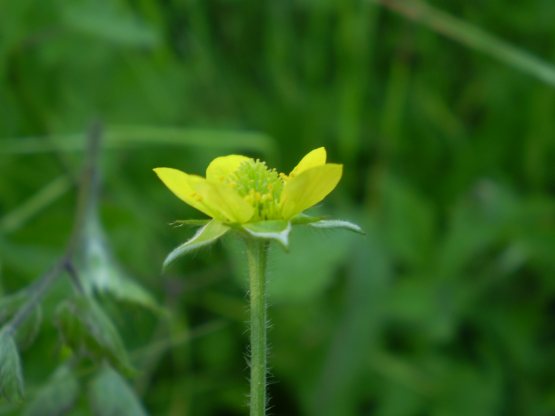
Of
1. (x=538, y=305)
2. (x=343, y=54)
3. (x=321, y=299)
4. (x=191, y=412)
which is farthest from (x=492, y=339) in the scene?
(x=343, y=54)

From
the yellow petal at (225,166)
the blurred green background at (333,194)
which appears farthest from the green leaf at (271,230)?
the blurred green background at (333,194)

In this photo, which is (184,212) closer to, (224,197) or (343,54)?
(343,54)

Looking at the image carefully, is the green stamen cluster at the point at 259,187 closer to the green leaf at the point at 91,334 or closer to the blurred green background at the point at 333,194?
the green leaf at the point at 91,334

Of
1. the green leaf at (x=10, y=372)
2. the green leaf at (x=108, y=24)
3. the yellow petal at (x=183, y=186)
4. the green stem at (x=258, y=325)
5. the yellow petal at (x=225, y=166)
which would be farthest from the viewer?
the green leaf at (x=108, y=24)

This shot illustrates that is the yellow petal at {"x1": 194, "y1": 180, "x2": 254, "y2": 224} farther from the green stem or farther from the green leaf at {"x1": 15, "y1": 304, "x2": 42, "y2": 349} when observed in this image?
the green leaf at {"x1": 15, "y1": 304, "x2": 42, "y2": 349}

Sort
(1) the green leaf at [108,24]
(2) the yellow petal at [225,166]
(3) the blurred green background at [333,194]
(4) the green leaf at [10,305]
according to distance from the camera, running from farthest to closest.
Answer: (1) the green leaf at [108,24] → (3) the blurred green background at [333,194] → (4) the green leaf at [10,305] → (2) the yellow petal at [225,166]

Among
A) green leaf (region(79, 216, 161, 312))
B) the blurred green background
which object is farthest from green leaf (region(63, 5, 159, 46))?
green leaf (region(79, 216, 161, 312))

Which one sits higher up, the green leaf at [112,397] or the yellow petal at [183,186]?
the yellow petal at [183,186]
